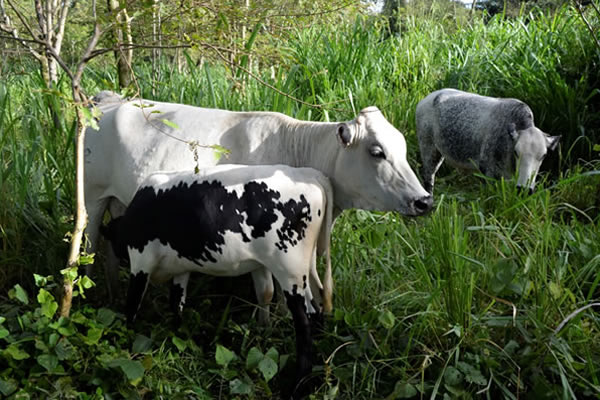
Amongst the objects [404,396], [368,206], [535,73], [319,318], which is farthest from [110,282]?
[535,73]

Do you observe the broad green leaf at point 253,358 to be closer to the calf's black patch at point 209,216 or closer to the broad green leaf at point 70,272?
the calf's black patch at point 209,216

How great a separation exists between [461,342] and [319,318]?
23.5 inches

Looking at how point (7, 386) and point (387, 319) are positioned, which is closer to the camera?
point (7, 386)

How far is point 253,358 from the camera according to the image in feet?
7.55

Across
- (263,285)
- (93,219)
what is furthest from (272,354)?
(93,219)

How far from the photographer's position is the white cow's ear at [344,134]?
8.05 feet

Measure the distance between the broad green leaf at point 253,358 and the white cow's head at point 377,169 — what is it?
0.78 meters

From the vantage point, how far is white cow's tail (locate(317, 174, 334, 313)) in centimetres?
234

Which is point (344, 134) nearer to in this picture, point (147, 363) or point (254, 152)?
point (254, 152)

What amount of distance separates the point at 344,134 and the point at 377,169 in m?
0.21

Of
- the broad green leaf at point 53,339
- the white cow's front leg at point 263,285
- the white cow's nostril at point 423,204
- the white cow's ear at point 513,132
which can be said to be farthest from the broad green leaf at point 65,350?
the white cow's ear at point 513,132

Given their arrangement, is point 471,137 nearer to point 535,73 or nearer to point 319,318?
point 535,73

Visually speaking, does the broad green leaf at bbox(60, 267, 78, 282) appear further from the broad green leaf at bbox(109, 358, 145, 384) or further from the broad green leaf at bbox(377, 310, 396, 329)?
the broad green leaf at bbox(377, 310, 396, 329)

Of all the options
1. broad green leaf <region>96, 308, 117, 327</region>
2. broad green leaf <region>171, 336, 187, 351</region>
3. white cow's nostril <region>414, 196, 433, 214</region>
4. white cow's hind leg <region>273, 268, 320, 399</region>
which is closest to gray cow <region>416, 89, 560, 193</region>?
white cow's nostril <region>414, 196, 433, 214</region>
